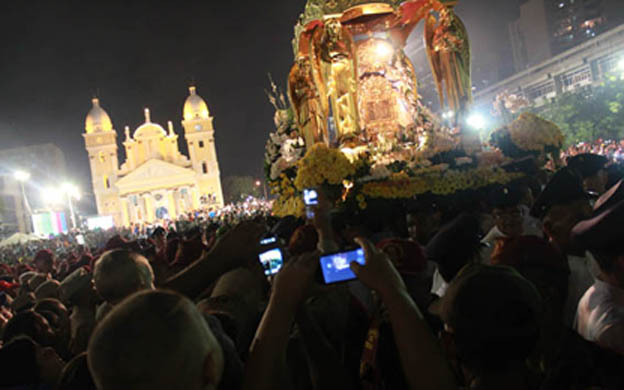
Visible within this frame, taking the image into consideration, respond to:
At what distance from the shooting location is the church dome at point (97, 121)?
90562 mm

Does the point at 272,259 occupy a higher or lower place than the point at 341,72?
lower

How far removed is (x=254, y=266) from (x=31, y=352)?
161 centimetres

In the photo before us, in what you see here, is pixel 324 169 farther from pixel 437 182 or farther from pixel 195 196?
pixel 195 196

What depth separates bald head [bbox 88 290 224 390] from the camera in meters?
1.46

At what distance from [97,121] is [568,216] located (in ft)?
320

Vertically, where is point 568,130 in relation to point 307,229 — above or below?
above

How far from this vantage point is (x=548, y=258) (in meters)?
2.83

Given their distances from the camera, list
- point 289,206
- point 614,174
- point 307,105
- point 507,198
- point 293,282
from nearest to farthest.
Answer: point 293,282
point 507,198
point 614,174
point 289,206
point 307,105

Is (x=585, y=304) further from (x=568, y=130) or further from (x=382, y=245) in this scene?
(x=568, y=130)

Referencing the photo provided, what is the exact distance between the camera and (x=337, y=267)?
7.84ft

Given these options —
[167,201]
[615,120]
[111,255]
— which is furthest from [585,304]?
[167,201]

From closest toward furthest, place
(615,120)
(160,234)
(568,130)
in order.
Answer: (160,234), (615,120), (568,130)

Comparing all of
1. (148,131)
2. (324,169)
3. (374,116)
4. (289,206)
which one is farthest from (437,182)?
(148,131)

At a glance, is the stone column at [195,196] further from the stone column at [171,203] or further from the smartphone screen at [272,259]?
the smartphone screen at [272,259]
